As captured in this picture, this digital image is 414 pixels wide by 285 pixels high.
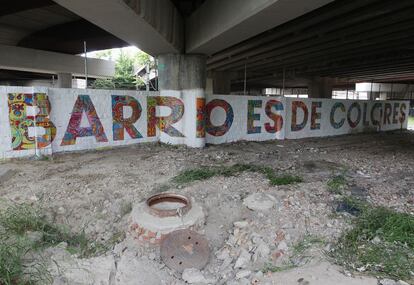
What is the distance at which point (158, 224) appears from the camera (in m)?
5.00

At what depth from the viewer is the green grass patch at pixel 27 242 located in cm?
365

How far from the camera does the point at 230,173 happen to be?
8047 millimetres

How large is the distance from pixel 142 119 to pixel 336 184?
24.2ft

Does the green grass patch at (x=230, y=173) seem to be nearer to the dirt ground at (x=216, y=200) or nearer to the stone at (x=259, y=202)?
the dirt ground at (x=216, y=200)

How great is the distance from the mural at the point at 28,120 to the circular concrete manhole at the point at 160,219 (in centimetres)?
546

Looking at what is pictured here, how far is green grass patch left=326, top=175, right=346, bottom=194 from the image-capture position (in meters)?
6.75

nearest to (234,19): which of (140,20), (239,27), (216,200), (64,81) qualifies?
(239,27)

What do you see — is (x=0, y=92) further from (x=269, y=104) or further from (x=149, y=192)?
(x=269, y=104)

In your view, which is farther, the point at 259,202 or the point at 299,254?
the point at 259,202

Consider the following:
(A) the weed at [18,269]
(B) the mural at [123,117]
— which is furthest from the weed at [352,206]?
(B) the mural at [123,117]

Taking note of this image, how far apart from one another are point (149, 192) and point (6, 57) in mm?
16474

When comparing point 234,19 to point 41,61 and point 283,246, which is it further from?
point 41,61

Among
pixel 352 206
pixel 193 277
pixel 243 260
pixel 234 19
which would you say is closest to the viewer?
pixel 193 277

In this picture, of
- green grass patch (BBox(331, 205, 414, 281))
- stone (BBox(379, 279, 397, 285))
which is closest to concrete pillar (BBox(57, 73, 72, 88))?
green grass patch (BBox(331, 205, 414, 281))
